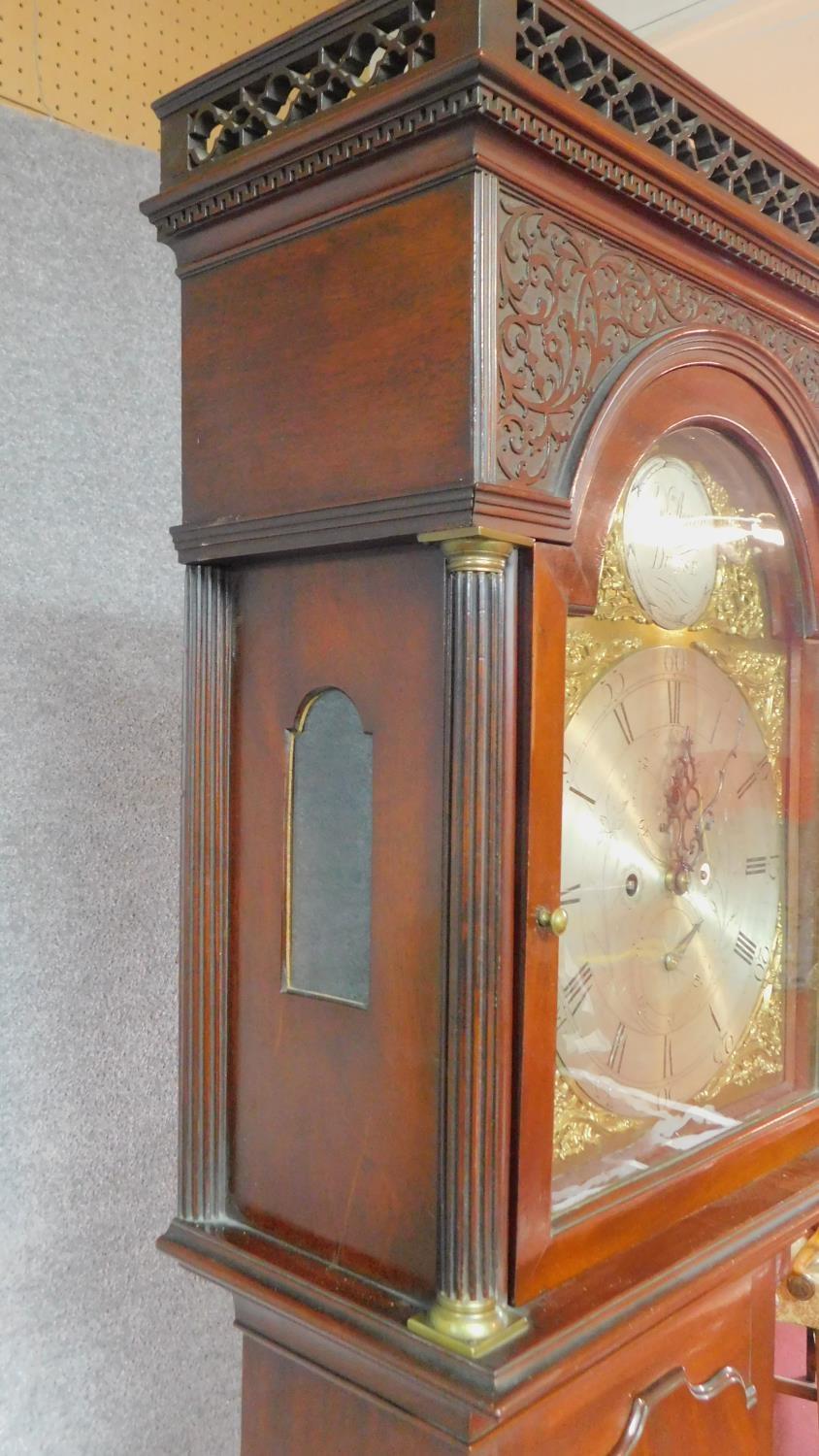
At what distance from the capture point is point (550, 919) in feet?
2.68

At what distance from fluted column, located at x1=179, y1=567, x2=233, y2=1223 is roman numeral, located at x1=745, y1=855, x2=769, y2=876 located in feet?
1.60

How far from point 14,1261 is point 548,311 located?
3.91ft

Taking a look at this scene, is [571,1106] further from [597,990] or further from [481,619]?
[481,619]

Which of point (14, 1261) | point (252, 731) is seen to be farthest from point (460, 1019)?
point (14, 1261)

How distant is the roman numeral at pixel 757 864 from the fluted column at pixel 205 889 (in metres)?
0.49

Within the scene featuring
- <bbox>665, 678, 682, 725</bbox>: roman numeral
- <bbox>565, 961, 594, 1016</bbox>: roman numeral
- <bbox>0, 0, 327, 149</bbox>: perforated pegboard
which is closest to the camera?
<bbox>565, 961, 594, 1016</bbox>: roman numeral

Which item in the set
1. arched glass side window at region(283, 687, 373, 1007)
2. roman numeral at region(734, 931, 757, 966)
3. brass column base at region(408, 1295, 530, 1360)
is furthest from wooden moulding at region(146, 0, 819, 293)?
brass column base at region(408, 1295, 530, 1360)

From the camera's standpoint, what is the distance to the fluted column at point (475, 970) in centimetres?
79

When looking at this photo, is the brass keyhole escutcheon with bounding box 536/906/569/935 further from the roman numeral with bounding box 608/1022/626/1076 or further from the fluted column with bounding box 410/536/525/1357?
the roman numeral with bounding box 608/1022/626/1076

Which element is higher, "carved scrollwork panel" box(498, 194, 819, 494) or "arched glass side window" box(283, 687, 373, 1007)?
"carved scrollwork panel" box(498, 194, 819, 494)

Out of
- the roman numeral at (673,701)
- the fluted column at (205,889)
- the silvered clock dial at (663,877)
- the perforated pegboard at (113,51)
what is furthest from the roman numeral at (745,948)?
the perforated pegboard at (113,51)

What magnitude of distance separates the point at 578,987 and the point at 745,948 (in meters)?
0.29

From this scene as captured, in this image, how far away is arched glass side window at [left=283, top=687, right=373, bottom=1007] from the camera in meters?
0.90

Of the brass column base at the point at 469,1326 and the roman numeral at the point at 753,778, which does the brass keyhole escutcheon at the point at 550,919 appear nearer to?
the brass column base at the point at 469,1326
